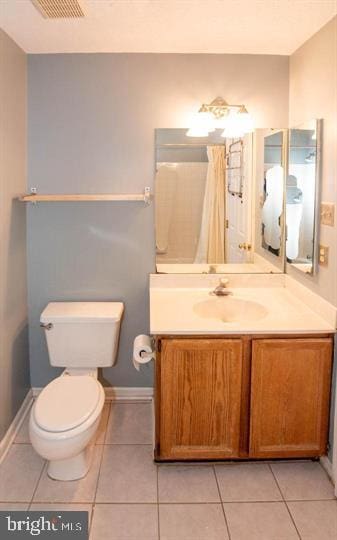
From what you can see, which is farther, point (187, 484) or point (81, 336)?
point (81, 336)

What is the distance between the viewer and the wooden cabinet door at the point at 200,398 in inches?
90.2

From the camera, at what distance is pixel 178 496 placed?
2.24 metres

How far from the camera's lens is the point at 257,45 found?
8.87ft

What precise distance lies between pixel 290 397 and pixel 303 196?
3.58 ft

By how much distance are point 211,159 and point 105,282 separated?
1017mm

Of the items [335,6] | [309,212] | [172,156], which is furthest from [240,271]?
[335,6]

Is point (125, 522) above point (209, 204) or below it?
below

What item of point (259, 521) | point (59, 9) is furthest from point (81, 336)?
point (59, 9)

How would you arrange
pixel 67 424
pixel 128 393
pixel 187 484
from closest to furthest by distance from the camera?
pixel 67 424
pixel 187 484
pixel 128 393

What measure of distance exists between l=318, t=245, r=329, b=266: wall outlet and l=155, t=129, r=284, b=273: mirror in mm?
534

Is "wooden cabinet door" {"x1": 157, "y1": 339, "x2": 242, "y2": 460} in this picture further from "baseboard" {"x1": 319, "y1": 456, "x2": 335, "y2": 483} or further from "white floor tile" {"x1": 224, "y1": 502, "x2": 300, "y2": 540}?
"baseboard" {"x1": 319, "y1": 456, "x2": 335, "y2": 483}

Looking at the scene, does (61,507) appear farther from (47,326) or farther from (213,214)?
(213,214)

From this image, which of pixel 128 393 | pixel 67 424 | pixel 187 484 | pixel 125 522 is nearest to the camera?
pixel 125 522

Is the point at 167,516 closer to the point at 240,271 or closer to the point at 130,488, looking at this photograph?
the point at 130,488
